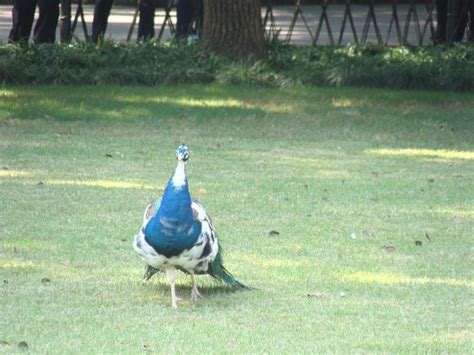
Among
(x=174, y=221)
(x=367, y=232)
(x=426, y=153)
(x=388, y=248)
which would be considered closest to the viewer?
(x=174, y=221)

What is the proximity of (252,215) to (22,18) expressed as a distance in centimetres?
1035

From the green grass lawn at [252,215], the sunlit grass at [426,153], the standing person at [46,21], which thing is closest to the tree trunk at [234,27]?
the green grass lawn at [252,215]

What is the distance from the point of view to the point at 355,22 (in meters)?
34.9

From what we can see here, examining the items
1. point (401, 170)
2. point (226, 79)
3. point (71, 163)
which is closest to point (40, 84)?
point (226, 79)

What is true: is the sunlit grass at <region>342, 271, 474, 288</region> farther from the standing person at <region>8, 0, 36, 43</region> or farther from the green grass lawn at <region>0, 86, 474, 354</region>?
the standing person at <region>8, 0, 36, 43</region>

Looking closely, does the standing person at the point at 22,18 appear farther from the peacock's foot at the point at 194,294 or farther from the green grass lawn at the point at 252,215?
A: the peacock's foot at the point at 194,294

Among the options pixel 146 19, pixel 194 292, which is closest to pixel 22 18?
pixel 146 19

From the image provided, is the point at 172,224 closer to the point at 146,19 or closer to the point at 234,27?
the point at 234,27

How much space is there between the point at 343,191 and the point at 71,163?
2.91m

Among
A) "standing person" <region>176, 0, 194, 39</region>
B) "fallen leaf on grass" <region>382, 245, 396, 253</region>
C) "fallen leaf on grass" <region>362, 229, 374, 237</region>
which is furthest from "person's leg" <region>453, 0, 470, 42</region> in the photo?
"fallen leaf on grass" <region>382, 245, 396, 253</region>

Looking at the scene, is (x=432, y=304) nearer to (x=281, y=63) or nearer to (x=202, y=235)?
(x=202, y=235)

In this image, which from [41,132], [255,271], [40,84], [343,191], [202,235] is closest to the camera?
[202,235]

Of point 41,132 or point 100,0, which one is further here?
point 100,0

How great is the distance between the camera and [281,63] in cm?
1952
